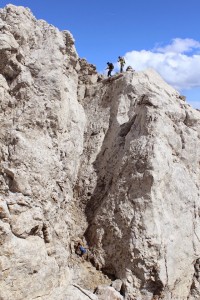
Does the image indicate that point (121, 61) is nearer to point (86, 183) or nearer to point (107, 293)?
point (86, 183)

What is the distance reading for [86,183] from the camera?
845 inches

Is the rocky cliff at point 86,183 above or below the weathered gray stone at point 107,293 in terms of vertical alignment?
above

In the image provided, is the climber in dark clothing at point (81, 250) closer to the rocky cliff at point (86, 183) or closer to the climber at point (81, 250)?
the climber at point (81, 250)

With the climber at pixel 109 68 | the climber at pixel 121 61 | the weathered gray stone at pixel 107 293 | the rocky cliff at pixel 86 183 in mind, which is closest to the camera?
the rocky cliff at pixel 86 183

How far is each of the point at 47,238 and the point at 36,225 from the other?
1.06 metres

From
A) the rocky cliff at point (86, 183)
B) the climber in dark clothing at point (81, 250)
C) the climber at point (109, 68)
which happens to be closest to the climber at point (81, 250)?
the climber in dark clothing at point (81, 250)

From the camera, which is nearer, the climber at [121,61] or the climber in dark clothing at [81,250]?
the climber in dark clothing at [81,250]

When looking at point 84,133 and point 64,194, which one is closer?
point 64,194

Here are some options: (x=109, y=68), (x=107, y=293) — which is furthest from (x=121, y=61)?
(x=107, y=293)

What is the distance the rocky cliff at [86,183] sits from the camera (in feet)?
52.3

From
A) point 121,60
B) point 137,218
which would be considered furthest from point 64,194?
point 121,60

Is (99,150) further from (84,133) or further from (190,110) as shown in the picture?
(190,110)

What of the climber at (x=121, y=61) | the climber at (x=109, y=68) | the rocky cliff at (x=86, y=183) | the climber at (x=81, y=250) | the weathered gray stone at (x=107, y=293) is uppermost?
the climber at (x=121, y=61)

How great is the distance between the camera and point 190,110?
24281mm
